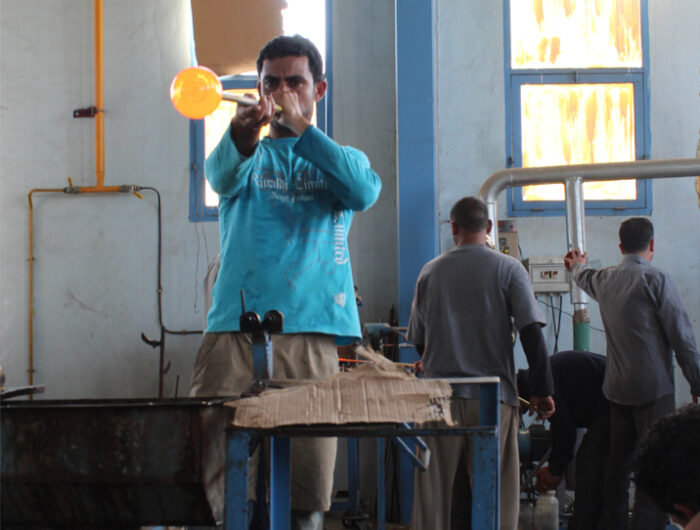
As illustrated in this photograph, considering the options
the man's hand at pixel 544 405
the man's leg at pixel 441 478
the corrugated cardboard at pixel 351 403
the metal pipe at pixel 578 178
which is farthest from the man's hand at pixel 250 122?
the metal pipe at pixel 578 178

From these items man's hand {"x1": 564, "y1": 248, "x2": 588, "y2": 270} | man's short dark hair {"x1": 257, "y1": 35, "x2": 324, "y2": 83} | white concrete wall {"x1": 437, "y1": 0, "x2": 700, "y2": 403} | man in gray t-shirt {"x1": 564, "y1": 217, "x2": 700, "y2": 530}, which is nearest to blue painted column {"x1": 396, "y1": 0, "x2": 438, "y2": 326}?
white concrete wall {"x1": 437, "y1": 0, "x2": 700, "y2": 403}

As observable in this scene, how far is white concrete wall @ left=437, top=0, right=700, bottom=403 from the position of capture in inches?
173

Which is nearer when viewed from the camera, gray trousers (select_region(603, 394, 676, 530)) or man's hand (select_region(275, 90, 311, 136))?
man's hand (select_region(275, 90, 311, 136))

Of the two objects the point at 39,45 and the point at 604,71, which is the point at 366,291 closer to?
the point at 604,71

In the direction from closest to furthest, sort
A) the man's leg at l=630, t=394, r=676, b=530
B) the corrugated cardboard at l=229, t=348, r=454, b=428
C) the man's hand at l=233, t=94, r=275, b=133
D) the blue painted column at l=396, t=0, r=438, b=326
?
the corrugated cardboard at l=229, t=348, r=454, b=428, the man's hand at l=233, t=94, r=275, b=133, the man's leg at l=630, t=394, r=676, b=530, the blue painted column at l=396, t=0, r=438, b=326

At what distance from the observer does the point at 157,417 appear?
46.0 inches

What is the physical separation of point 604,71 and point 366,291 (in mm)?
2035

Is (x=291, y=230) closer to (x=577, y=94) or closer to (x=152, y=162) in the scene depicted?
(x=152, y=162)

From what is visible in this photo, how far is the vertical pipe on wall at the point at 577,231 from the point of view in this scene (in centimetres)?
393

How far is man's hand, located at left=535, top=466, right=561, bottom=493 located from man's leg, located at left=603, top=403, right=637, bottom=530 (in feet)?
0.71

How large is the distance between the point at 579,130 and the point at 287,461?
3.70 m

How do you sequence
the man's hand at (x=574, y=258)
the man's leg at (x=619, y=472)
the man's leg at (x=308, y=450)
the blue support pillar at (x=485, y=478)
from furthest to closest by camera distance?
the man's hand at (x=574, y=258) < the man's leg at (x=619, y=472) < the man's leg at (x=308, y=450) < the blue support pillar at (x=485, y=478)

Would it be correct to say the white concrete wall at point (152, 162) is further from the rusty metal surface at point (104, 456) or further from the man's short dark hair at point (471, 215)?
the rusty metal surface at point (104, 456)

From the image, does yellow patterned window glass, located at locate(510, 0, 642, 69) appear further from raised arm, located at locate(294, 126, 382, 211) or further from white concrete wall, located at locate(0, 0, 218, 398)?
raised arm, located at locate(294, 126, 382, 211)
